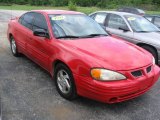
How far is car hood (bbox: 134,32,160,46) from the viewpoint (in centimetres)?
664

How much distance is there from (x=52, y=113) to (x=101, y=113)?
792mm

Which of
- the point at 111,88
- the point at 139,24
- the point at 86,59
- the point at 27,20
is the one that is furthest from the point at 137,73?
the point at 139,24

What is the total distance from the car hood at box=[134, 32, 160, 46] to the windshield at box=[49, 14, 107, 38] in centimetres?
181

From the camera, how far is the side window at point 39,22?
17.3 feet

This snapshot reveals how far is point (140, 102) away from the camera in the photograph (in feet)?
14.8

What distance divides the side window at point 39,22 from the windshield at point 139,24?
2984mm

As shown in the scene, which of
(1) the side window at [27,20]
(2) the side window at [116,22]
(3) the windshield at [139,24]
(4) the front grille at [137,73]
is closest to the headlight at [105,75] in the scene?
(4) the front grille at [137,73]

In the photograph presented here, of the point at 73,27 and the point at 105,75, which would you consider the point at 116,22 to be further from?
the point at 105,75

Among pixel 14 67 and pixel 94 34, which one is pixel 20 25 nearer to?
pixel 14 67

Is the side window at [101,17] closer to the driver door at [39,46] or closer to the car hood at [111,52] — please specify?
the driver door at [39,46]

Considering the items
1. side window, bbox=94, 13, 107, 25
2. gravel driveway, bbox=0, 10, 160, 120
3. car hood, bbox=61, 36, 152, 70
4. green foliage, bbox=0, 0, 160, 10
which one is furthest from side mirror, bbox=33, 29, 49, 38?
green foliage, bbox=0, 0, 160, 10

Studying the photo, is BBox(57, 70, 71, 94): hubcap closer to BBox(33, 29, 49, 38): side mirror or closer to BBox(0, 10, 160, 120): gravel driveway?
BBox(0, 10, 160, 120): gravel driveway

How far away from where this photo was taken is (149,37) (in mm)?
6852

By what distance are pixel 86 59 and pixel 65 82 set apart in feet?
2.25
